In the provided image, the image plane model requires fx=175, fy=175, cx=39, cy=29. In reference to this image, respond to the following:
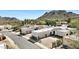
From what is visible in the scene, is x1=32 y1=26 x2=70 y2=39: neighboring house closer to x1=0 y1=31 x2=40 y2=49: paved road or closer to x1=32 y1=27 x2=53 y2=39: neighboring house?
x1=32 y1=27 x2=53 y2=39: neighboring house

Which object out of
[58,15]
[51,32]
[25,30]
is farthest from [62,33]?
[25,30]

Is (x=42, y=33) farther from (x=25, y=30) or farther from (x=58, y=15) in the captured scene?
(x=58, y=15)

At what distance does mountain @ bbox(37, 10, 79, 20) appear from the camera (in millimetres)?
2592

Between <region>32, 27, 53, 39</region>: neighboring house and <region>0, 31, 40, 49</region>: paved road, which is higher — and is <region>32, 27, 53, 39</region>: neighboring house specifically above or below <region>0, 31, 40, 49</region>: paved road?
above

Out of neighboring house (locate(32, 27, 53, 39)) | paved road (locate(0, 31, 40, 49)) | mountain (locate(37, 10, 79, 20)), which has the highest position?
mountain (locate(37, 10, 79, 20))

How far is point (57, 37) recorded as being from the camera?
2.59 m

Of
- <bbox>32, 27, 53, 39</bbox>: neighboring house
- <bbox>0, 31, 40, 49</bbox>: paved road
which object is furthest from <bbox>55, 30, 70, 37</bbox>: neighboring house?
<bbox>0, 31, 40, 49</bbox>: paved road

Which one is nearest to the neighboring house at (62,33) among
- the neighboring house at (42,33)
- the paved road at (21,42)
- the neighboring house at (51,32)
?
the neighboring house at (51,32)

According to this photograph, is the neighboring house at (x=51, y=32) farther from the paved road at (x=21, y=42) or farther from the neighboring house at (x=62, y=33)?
the paved road at (x=21, y=42)

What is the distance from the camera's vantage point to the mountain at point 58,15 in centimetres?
259

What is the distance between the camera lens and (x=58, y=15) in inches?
104

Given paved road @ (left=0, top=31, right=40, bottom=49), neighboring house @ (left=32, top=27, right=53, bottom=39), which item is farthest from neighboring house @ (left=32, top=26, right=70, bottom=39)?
paved road @ (left=0, top=31, right=40, bottom=49)

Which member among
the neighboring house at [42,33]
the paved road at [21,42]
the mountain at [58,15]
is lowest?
the paved road at [21,42]
